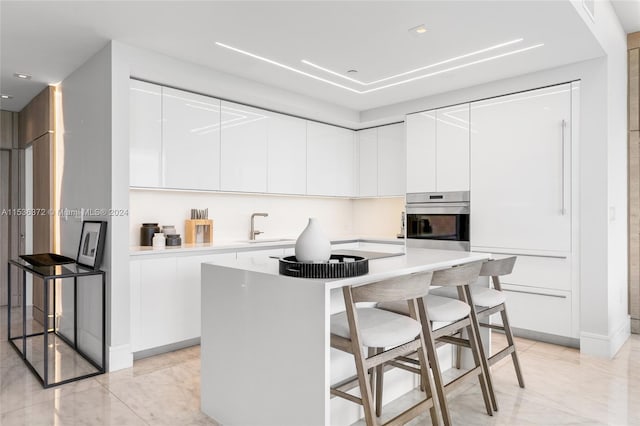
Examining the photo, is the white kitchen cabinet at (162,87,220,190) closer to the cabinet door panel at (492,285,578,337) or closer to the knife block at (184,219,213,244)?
the knife block at (184,219,213,244)

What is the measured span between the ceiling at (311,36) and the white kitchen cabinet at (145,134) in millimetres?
398

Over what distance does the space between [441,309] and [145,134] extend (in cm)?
273

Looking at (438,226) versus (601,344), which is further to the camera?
(438,226)

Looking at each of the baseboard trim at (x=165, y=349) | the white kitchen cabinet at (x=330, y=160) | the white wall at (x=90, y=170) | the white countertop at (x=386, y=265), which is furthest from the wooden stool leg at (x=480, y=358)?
the white kitchen cabinet at (x=330, y=160)

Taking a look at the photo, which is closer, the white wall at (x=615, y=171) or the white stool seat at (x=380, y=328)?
the white stool seat at (x=380, y=328)

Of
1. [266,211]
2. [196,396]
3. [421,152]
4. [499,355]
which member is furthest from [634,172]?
[196,396]

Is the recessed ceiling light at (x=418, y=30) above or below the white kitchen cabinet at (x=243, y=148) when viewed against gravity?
above

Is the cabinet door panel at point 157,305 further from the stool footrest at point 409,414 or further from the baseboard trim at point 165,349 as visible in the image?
the stool footrest at point 409,414

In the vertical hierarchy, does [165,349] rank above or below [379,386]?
below

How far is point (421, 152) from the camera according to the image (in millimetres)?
4594

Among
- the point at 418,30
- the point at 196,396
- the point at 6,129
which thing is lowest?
the point at 196,396

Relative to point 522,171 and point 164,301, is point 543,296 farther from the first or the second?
point 164,301

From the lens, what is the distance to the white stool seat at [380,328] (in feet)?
6.15

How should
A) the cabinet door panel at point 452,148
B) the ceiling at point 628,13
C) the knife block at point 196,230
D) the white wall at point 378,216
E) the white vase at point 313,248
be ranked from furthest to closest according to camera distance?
the white wall at point 378,216, the cabinet door panel at point 452,148, the knife block at point 196,230, the ceiling at point 628,13, the white vase at point 313,248
